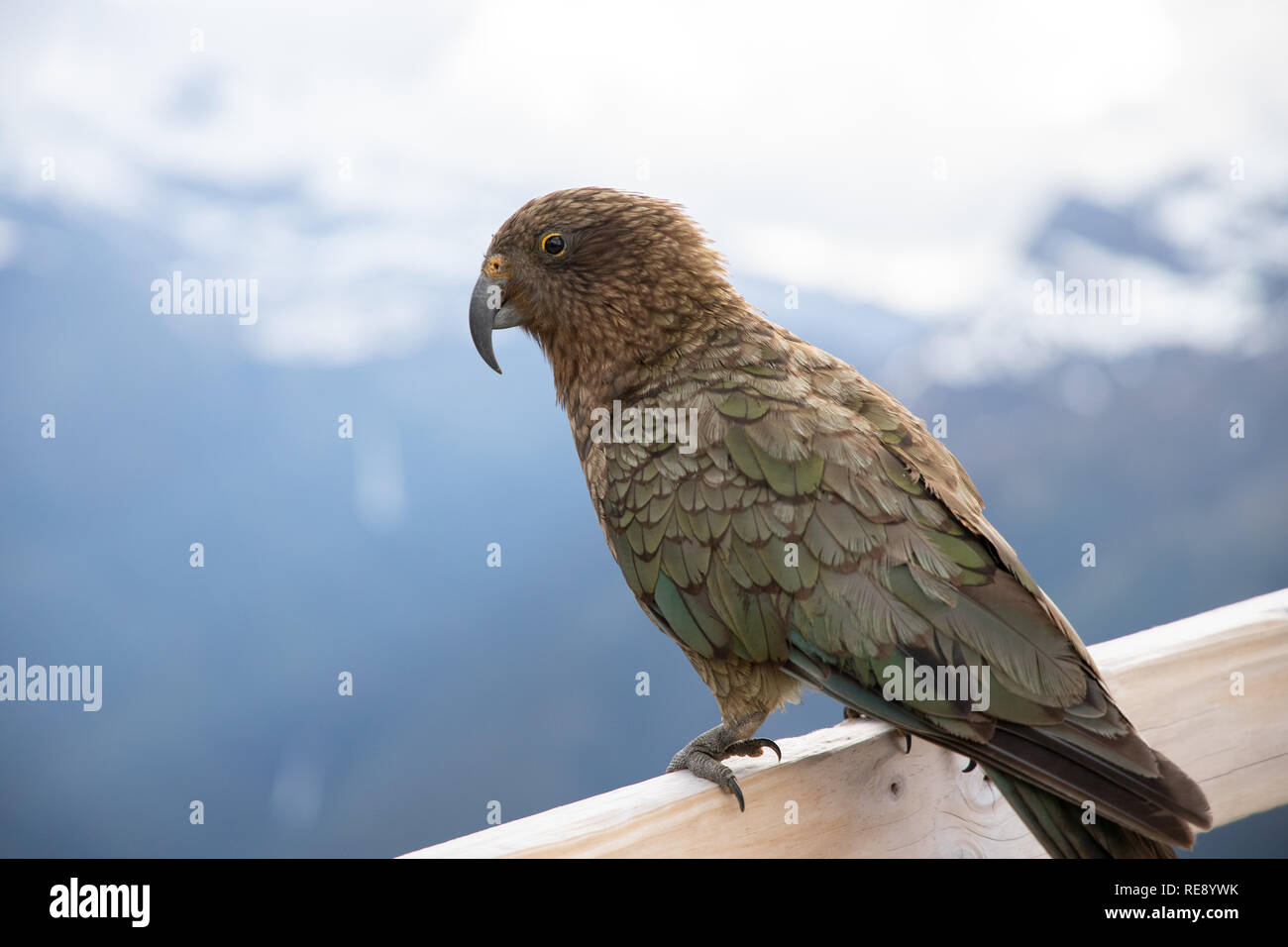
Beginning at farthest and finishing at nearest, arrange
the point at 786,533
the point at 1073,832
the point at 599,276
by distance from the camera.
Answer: the point at 599,276 < the point at 786,533 < the point at 1073,832

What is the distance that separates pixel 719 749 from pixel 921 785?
39cm

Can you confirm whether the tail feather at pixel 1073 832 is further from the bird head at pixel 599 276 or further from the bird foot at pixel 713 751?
the bird head at pixel 599 276

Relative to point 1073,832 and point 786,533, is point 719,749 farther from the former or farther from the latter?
point 1073,832

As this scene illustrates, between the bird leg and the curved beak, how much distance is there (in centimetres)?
107

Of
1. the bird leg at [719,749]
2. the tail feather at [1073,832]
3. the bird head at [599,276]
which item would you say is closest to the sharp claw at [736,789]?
the bird leg at [719,749]

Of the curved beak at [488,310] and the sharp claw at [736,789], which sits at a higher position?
the curved beak at [488,310]

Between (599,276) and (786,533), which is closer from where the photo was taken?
(786,533)

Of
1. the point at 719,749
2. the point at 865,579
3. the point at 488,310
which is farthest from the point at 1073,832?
the point at 488,310

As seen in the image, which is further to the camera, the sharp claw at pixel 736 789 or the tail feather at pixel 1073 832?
the sharp claw at pixel 736 789

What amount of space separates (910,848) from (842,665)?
406 mm

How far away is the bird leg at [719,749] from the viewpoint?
5.86 feet

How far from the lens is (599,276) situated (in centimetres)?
233

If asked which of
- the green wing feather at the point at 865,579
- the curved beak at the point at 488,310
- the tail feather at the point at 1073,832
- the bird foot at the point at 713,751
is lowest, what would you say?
the tail feather at the point at 1073,832

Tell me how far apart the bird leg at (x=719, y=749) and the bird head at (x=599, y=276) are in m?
0.80
